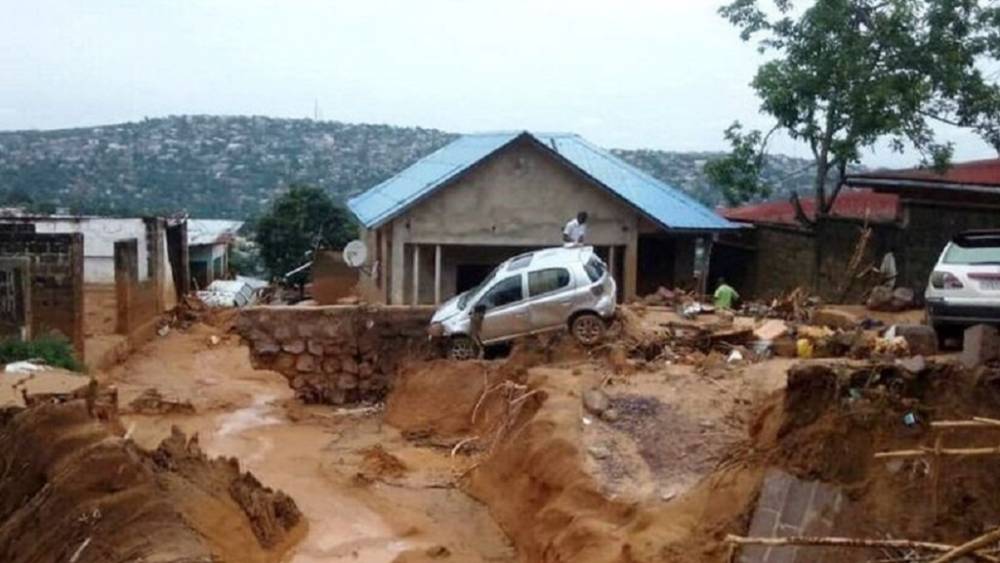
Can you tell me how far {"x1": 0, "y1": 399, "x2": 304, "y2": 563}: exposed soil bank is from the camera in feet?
35.2

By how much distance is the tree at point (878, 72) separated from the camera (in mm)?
22516

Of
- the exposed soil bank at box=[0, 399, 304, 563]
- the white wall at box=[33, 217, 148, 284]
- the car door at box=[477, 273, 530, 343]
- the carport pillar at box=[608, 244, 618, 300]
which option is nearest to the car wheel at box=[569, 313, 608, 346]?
the car door at box=[477, 273, 530, 343]

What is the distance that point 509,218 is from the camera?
2605cm

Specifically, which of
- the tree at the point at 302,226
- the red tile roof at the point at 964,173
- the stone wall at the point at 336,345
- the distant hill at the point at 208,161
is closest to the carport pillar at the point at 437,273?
the stone wall at the point at 336,345

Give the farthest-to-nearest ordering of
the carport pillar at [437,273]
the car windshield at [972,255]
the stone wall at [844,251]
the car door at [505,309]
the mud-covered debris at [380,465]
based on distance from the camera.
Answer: the carport pillar at [437,273], the stone wall at [844,251], the car door at [505,309], the mud-covered debris at [380,465], the car windshield at [972,255]

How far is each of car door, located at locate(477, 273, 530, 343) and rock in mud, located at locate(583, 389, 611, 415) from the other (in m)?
4.30

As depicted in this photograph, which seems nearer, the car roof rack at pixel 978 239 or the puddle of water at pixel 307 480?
the puddle of water at pixel 307 480

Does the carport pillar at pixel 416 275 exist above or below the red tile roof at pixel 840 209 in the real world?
below

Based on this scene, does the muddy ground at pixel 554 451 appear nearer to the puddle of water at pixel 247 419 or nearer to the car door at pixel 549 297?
the puddle of water at pixel 247 419

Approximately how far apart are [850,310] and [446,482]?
7.83 metres

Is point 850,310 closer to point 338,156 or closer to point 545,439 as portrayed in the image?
point 545,439

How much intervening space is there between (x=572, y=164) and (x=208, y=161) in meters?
52.8

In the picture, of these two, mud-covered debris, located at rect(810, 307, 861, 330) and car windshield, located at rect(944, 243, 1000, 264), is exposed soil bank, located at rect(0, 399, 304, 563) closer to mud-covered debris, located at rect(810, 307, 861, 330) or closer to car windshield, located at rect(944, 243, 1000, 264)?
car windshield, located at rect(944, 243, 1000, 264)

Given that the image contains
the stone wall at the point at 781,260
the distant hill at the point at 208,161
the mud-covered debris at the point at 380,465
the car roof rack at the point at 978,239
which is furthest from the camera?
the distant hill at the point at 208,161
